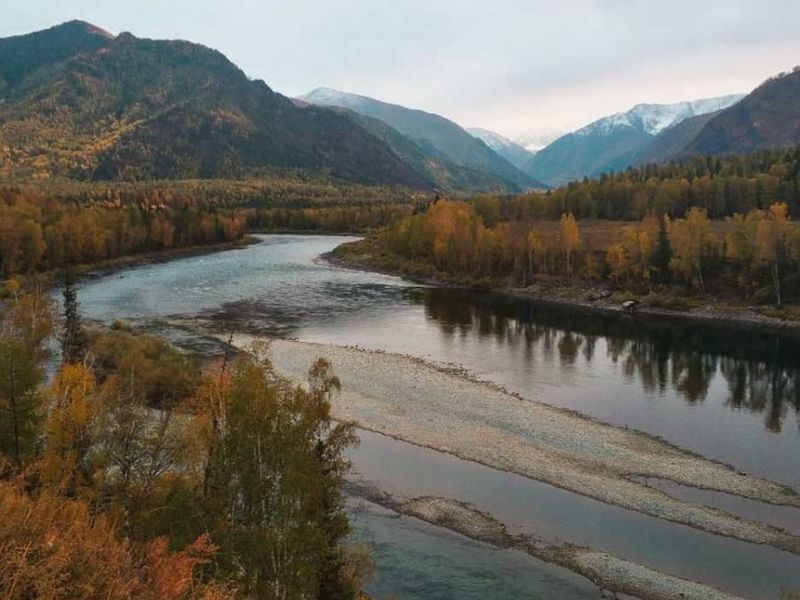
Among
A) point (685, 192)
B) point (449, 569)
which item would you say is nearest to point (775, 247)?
point (685, 192)

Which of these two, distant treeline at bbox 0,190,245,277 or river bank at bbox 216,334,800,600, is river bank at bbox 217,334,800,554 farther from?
distant treeline at bbox 0,190,245,277

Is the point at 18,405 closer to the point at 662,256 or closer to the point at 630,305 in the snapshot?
the point at 630,305

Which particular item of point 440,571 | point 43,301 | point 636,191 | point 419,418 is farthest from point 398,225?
point 440,571

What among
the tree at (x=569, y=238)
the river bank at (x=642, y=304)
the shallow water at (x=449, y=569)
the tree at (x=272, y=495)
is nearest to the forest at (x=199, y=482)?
the tree at (x=272, y=495)

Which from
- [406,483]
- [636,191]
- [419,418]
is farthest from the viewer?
[636,191]

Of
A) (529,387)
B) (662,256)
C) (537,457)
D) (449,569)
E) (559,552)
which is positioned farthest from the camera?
(662,256)

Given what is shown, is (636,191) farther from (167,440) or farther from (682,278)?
(167,440)
